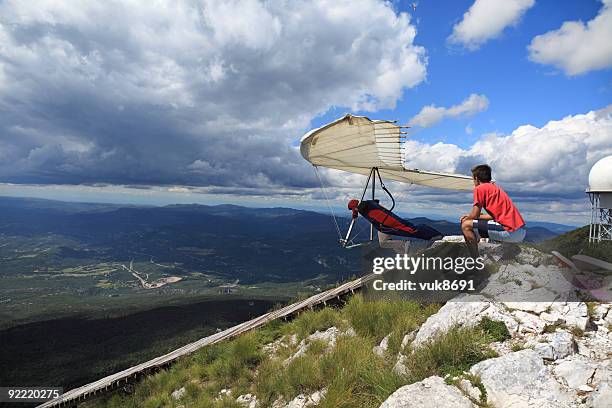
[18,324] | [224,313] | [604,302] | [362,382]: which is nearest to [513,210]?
[604,302]

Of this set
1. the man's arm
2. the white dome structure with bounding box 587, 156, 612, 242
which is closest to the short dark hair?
the man's arm

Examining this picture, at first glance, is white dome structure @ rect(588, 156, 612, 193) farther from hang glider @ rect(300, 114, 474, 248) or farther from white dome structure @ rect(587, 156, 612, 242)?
hang glider @ rect(300, 114, 474, 248)

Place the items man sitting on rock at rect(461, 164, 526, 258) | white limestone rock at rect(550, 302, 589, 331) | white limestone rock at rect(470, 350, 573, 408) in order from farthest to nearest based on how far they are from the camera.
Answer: man sitting on rock at rect(461, 164, 526, 258) → white limestone rock at rect(550, 302, 589, 331) → white limestone rock at rect(470, 350, 573, 408)

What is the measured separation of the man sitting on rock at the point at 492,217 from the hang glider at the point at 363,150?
225cm

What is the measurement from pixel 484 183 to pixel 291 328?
19.9 ft

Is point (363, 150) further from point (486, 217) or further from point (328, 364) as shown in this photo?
point (328, 364)

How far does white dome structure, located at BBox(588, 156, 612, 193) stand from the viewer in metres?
30.8

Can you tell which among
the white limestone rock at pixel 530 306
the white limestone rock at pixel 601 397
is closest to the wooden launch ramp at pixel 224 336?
the white limestone rock at pixel 530 306

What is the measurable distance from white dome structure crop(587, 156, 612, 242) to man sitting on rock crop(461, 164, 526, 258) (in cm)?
3270

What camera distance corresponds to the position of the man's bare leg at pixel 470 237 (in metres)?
6.69

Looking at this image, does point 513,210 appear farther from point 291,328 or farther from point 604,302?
point 291,328

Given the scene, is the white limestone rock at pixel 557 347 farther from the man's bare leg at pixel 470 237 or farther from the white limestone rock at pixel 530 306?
the man's bare leg at pixel 470 237

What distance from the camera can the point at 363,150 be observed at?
9391 mm

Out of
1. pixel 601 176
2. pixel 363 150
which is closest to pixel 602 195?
pixel 601 176
